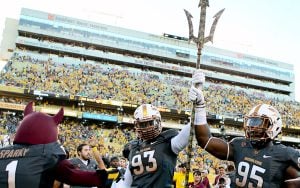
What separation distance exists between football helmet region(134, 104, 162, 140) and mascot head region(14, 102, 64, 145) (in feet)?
5.85

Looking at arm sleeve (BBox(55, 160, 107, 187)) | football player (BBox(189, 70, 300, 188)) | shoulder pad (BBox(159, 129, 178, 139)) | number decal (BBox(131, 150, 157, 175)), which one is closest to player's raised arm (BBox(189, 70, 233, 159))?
football player (BBox(189, 70, 300, 188))

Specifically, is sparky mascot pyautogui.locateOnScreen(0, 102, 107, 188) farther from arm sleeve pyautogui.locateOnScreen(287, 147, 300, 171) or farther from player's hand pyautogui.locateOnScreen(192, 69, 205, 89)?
arm sleeve pyautogui.locateOnScreen(287, 147, 300, 171)

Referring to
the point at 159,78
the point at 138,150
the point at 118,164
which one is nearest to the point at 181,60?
the point at 159,78

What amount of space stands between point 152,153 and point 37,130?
192cm

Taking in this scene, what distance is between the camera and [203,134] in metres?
3.94

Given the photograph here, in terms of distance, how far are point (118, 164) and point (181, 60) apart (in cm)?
4456

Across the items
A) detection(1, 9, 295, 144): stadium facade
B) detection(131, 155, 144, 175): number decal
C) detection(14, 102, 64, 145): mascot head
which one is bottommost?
detection(131, 155, 144, 175): number decal

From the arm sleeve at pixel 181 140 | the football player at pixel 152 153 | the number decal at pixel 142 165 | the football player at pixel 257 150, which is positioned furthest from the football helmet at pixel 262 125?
the number decal at pixel 142 165

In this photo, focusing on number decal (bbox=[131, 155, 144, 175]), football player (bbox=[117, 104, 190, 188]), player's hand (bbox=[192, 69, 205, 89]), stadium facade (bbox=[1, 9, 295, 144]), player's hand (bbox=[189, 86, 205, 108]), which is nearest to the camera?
player's hand (bbox=[189, 86, 205, 108])

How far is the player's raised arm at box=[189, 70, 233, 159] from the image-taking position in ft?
12.7

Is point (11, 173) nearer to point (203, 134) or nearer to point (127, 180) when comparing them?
point (203, 134)

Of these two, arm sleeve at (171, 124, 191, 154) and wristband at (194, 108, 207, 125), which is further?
arm sleeve at (171, 124, 191, 154)

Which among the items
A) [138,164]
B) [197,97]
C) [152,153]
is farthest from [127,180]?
[197,97]

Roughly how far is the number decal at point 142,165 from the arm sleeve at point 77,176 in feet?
5.06
